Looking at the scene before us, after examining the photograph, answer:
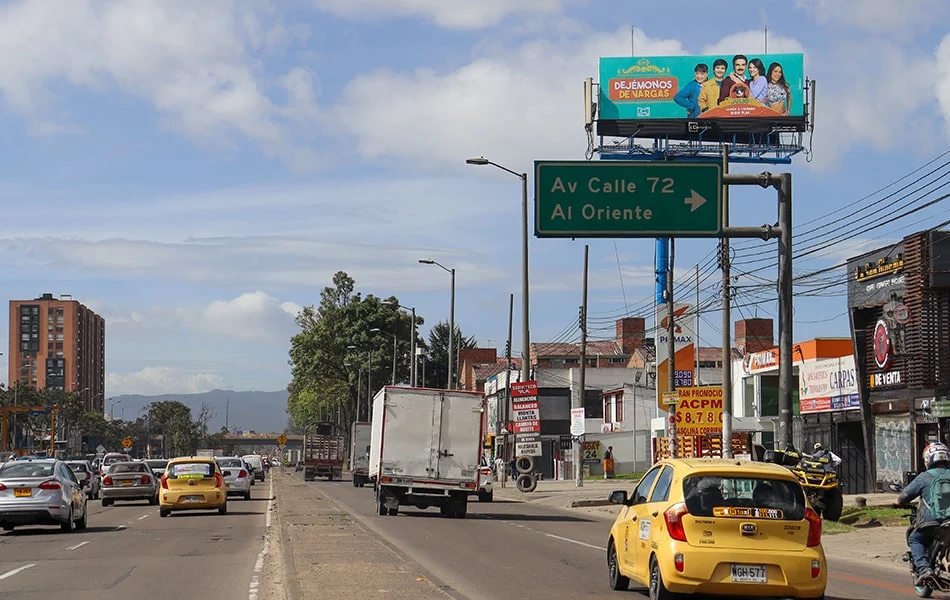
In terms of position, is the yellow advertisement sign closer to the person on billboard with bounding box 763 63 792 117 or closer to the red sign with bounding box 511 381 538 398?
the red sign with bounding box 511 381 538 398

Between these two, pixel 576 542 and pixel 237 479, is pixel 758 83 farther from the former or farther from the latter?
pixel 576 542

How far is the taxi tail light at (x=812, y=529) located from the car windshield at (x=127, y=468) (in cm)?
3380

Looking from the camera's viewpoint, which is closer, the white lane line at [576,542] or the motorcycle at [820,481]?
the white lane line at [576,542]

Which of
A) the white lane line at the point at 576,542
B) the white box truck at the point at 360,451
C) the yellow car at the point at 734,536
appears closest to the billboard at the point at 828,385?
the white lane line at the point at 576,542

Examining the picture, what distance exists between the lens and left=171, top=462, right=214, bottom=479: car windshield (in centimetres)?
3353

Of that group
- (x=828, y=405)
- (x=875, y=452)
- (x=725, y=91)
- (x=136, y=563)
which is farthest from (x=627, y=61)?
(x=136, y=563)

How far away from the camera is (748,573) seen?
1288cm

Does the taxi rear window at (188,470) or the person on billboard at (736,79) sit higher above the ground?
the person on billboard at (736,79)

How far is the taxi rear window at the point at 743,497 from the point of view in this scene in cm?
1305

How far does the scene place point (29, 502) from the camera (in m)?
26.5

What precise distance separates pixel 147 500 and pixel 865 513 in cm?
2833

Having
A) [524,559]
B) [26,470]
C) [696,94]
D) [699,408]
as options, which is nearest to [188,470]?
[26,470]

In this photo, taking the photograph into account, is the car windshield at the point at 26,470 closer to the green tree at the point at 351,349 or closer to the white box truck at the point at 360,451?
the white box truck at the point at 360,451

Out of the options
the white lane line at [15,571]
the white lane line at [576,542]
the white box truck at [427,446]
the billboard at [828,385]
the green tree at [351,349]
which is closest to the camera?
the white lane line at [15,571]
